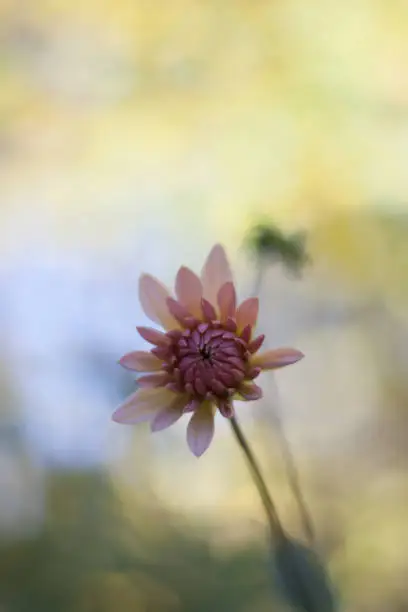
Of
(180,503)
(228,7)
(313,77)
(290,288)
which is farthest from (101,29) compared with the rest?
(180,503)

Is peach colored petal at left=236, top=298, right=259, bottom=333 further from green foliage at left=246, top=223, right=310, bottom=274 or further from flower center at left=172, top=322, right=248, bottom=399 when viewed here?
green foliage at left=246, top=223, right=310, bottom=274

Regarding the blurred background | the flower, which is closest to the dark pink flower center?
the flower

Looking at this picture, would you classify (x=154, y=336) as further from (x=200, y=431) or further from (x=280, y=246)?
(x=280, y=246)

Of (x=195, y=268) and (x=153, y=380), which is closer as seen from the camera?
(x=153, y=380)

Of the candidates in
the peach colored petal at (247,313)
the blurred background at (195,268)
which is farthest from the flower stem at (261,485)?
the peach colored petal at (247,313)

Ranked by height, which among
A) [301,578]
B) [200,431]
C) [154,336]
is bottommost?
[301,578]

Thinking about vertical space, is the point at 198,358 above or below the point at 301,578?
above

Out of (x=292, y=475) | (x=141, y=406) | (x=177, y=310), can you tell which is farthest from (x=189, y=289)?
(x=292, y=475)
